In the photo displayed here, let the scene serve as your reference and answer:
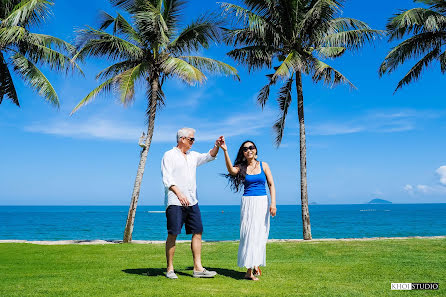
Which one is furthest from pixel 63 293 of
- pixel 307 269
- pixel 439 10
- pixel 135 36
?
pixel 439 10

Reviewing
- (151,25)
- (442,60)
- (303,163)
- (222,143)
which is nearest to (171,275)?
(222,143)

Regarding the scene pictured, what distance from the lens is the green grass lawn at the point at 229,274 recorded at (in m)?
4.99

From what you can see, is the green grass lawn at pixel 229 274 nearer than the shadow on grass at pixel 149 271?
Yes

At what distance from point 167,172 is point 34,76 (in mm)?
12635

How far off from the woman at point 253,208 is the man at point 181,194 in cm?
49

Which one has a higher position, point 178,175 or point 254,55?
point 254,55

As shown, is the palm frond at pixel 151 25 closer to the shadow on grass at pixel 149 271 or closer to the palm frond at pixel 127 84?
the palm frond at pixel 127 84

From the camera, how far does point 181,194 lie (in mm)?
5676

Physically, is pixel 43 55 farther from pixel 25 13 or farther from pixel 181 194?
pixel 181 194

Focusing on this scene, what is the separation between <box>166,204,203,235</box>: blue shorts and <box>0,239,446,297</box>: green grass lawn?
74 centimetres

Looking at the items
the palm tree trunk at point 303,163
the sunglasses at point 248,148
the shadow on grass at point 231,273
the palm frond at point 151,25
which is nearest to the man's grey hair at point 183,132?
the sunglasses at point 248,148

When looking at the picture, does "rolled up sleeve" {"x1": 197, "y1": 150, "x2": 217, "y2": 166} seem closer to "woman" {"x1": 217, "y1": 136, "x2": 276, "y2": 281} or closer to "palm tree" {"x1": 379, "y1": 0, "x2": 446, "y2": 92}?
"woman" {"x1": 217, "y1": 136, "x2": 276, "y2": 281}

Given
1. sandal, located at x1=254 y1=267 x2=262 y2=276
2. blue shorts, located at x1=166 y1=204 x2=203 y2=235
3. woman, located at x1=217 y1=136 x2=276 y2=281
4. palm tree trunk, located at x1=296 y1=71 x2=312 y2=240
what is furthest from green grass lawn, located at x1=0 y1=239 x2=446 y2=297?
palm tree trunk, located at x1=296 y1=71 x2=312 y2=240

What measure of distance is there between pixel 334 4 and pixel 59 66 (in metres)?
11.2
